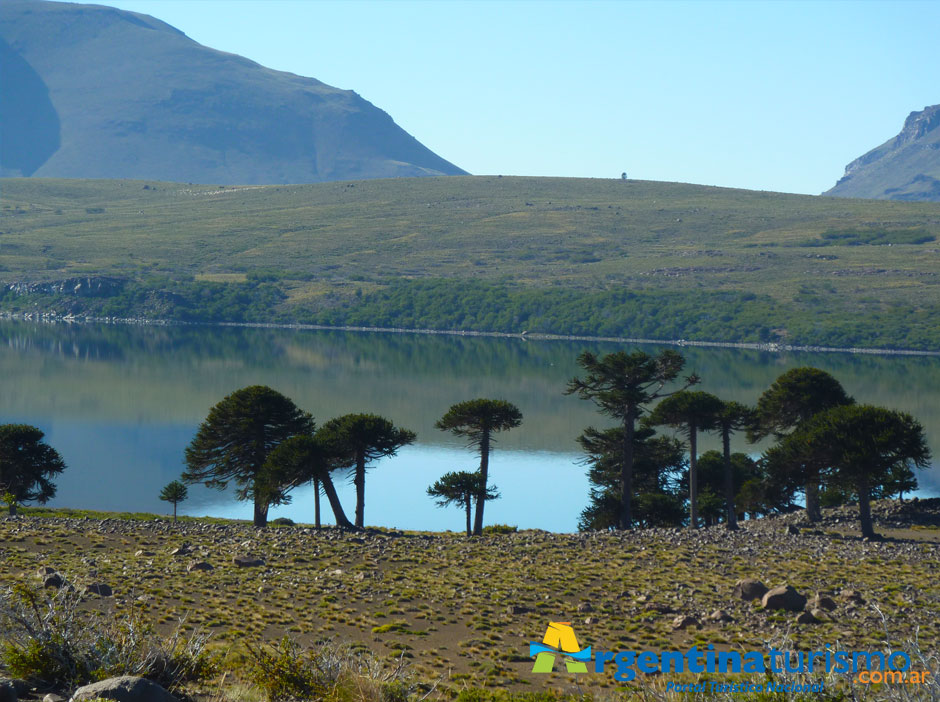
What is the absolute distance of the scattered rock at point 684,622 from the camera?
21.9 meters

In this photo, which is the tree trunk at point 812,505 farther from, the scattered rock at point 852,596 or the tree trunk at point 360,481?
the tree trunk at point 360,481

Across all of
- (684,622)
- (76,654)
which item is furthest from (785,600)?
(76,654)

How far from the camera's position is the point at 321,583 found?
1016 inches

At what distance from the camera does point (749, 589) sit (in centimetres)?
2428

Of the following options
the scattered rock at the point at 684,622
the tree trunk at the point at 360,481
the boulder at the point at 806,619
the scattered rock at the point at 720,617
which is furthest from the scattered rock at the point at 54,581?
the tree trunk at the point at 360,481

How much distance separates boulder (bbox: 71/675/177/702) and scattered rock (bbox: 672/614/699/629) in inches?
505

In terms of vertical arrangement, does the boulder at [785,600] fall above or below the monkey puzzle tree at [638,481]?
below

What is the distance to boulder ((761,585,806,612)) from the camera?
75.2ft

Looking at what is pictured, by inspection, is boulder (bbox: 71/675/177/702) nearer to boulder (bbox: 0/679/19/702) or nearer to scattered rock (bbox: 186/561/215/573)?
boulder (bbox: 0/679/19/702)

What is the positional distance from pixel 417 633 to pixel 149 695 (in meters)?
9.90

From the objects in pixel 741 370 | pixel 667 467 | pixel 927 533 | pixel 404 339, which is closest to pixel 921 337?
pixel 741 370

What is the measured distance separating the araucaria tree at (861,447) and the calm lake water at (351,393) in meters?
23.0

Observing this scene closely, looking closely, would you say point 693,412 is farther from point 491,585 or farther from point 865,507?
point 491,585

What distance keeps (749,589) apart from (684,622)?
3057 mm
